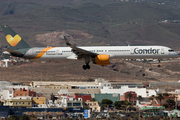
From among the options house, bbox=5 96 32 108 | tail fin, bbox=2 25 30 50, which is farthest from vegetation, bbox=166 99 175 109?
tail fin, bbox=2 25 30 50

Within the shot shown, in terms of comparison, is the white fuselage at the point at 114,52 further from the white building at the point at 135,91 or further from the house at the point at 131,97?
the white building at the point at 135,91

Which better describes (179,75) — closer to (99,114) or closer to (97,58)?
(99,114)

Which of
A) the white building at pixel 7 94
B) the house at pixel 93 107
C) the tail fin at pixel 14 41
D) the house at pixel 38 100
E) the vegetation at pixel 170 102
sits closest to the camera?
the tail fin at pixel 14 41

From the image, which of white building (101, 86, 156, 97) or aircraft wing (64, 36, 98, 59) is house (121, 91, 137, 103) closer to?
white building (101, 86, 156, 97)

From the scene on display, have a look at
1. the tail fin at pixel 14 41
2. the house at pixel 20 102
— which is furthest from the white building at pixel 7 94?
the tail fin at pixel 14 41

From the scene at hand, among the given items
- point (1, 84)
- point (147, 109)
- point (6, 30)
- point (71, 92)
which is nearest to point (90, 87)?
point (71, 92)

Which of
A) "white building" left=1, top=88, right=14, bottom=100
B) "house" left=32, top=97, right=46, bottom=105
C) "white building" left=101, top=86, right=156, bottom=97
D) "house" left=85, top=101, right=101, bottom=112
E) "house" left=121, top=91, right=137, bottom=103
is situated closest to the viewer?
"house" left=85, top=101, right=101, bottom=112

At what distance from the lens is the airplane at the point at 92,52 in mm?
74062

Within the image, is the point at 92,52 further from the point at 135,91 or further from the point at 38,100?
the point at 135,91

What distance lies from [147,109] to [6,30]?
158 feet

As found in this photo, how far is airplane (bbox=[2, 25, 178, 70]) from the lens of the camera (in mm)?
74062

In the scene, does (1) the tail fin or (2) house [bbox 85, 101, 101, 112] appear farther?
(2) house [bbox 85, 101, 101, 112]

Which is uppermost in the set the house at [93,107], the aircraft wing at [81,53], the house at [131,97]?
the aircraft wing at [81,53]

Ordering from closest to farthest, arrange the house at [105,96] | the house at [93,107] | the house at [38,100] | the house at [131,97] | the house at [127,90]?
the house at [93,107] < the house at [38,100] < the house at [131,97] < the house at [105,96] < the house at [127,90]
